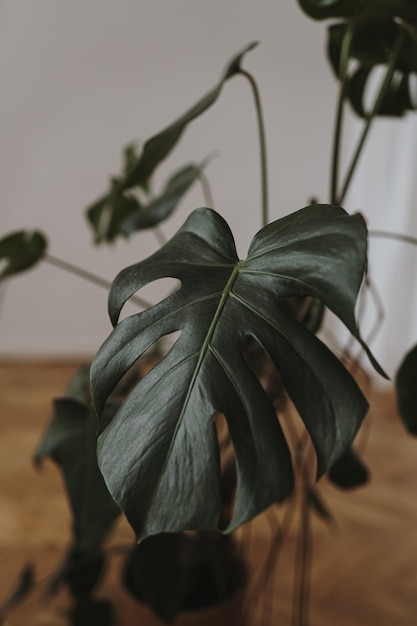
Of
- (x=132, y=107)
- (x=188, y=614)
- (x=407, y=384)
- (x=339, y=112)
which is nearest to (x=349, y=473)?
(x=407, y=384)

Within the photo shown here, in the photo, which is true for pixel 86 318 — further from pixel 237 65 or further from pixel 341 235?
pixel 341 235

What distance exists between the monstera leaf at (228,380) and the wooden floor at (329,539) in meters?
1.07

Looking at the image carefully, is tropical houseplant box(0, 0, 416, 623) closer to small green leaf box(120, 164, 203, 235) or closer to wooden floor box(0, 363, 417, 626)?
small green leaf box(120, 164, 203, 235)

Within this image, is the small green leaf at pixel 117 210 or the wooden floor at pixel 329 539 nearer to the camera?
the small green leaf at pixel 117 210

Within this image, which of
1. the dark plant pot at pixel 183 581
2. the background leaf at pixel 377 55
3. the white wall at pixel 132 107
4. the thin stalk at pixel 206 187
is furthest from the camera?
the white wall at pixel 132 107

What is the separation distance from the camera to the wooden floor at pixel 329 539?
4.96 feet

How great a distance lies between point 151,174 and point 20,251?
31cm

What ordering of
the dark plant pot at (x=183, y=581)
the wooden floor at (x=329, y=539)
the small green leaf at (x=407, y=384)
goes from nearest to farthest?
1. the small green leaf at (x=407, y=384)
2. the dark plant pot at (x=183, y=581)
3. the wooden floor at (x=329, y=539)

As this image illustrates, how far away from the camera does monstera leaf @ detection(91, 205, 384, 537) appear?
18.9 inches

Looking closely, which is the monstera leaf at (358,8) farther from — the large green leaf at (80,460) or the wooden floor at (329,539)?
the wooden floor at (329,539)

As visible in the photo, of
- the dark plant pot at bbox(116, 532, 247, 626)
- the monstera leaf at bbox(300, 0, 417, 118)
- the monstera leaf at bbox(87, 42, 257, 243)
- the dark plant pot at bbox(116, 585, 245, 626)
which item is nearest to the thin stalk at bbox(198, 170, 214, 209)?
the monstera leaf at bbox(87, 42, 257, 243)

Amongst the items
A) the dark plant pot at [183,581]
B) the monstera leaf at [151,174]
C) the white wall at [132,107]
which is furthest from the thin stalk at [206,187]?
the dark plant pot at [183,581]

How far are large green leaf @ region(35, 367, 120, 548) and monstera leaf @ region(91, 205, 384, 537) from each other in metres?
0.36

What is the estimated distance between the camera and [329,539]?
71.5 inches
